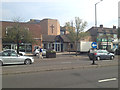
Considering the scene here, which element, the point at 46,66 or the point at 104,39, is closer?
the point at 46,66

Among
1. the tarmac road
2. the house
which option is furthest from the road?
the house

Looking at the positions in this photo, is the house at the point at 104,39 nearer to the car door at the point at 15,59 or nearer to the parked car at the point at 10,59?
the parked car at the point at 10,59

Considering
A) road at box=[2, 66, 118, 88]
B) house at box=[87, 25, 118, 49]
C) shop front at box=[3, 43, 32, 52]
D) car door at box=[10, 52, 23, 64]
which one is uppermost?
house at box=[87, 25, 118, 49]

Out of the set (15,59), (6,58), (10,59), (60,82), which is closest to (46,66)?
(15,59)

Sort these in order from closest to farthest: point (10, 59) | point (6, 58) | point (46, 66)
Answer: point (46, 66)
point (6, 58)
point (10, 59)

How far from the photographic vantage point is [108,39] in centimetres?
3616

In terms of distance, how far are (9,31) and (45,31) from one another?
3032 centimetres

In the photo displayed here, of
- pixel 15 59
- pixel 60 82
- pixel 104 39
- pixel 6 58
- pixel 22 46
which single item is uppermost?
pixel 104 39

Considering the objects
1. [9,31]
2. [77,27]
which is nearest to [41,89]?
[9,31]

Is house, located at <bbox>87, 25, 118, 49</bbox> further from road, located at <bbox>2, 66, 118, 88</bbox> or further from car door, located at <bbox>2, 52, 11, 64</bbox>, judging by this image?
road, located at <bbox>2, 66, 118, 88</bbox>

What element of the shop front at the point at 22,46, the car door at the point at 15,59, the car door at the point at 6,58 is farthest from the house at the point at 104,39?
the car door at the point at 6,58

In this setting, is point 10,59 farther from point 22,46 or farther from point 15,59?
point 22,46

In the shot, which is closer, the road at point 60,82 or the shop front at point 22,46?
the road at point 60,82

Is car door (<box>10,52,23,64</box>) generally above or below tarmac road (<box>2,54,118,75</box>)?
above
